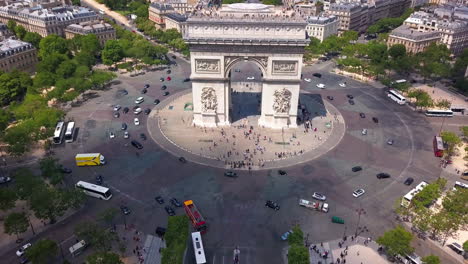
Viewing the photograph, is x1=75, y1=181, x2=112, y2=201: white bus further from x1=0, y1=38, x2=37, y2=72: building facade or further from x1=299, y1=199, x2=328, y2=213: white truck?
x1=0, y1=38, x2=37, y2=72: building facade

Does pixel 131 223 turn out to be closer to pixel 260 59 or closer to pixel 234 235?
pixel 234 235

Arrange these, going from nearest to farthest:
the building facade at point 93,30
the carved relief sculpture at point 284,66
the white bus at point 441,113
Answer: the carved relief sculpture at point 284,66
the white bus at point 441,113
the building facade at point 93,30

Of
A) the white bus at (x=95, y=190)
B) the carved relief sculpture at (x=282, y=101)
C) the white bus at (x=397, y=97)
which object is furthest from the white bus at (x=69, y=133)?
the white bus at (x=397, y=97)

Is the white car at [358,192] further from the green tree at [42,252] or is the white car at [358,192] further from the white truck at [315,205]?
the green tree at [42,252]

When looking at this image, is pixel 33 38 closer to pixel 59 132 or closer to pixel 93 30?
pixel 93 30

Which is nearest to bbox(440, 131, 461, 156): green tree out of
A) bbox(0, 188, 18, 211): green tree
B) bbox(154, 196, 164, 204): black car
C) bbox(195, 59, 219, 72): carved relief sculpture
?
bbox(195, 59, 219, 72): carved relief sculpture

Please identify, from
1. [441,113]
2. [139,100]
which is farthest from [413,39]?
[139,100]
